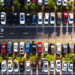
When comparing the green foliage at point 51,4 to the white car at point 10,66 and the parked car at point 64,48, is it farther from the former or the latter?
the white car at point 10,66

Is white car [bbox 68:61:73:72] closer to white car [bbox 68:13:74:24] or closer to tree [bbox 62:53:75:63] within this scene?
tree [bbox 62:53:75:63]

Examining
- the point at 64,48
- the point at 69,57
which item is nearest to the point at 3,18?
the point at 64,48

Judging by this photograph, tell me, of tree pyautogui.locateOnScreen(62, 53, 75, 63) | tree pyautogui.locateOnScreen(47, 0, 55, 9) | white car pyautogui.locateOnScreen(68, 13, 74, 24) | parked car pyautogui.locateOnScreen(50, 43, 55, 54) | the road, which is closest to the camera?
tree pyautogui.locateOnScreen(47, 0, 55, 9)

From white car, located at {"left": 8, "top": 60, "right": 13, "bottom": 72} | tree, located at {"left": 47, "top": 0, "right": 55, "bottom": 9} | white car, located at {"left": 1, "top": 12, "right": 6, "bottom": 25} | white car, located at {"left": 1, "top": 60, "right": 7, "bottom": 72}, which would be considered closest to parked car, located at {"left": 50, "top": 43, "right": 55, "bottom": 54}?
tree, located at {"left": 47, "top": 0, "right": 55, "bottom": 9}

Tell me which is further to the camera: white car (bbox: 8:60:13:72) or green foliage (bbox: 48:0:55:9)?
white car (bbox: 8:60:13:72)

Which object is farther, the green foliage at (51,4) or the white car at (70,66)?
the white car at (70,66)

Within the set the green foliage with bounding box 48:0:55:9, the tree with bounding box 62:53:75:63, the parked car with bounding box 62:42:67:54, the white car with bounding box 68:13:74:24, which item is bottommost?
the tree with bounding box 62:53:75:63

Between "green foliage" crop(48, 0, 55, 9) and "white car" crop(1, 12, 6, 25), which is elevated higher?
"green foliage" crop(48, 0, 55, 9)

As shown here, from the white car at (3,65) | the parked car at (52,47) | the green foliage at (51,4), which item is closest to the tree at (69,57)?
the parked car at (52,47)
